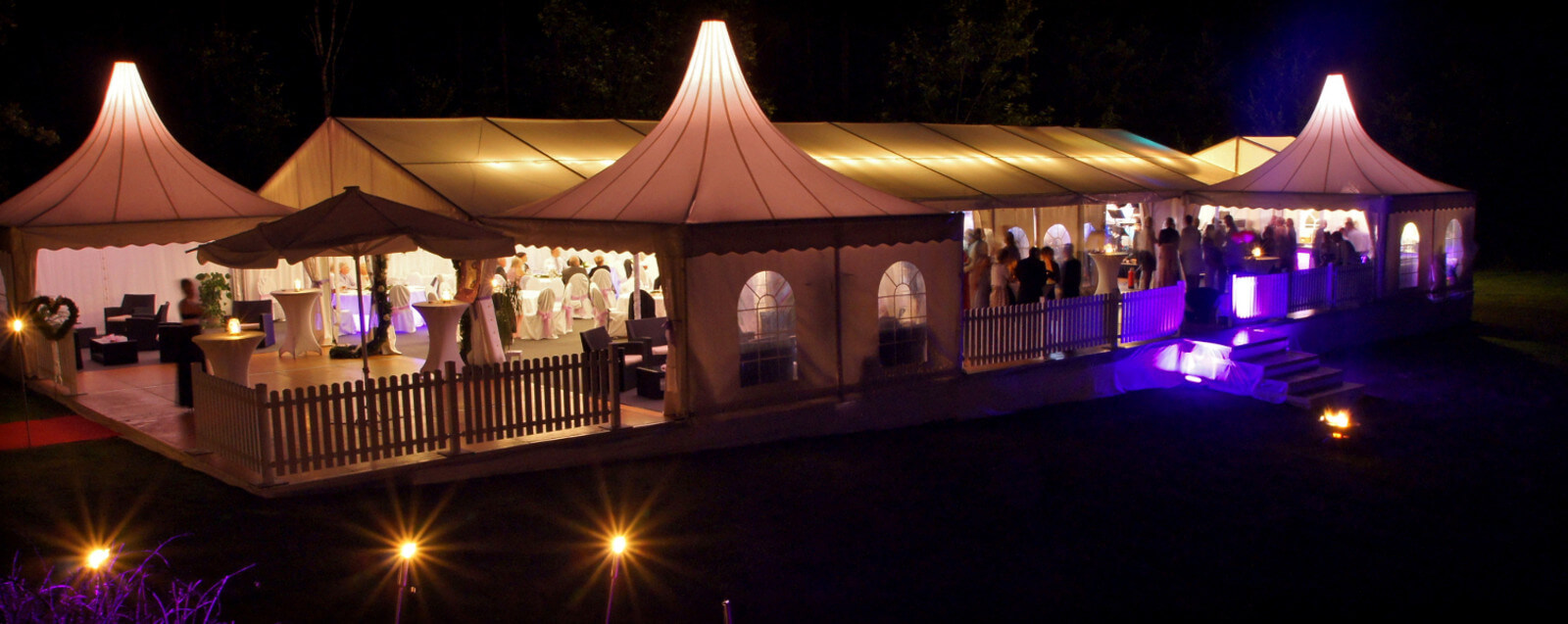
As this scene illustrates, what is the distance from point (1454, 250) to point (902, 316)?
40.3 ft

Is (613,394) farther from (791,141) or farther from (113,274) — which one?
(113,274)

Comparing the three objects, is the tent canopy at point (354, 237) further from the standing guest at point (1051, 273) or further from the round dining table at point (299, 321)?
the standing guest at point (1051, 273)

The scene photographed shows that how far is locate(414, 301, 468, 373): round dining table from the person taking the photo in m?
10.9

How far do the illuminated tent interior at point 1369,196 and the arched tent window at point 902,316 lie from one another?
8.05 m

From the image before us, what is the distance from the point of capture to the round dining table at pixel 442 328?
10.9 meters

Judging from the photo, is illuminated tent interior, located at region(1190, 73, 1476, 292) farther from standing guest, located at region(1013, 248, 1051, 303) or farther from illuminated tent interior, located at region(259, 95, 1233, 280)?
standing guest, located at region(1013, 248, 1051, 303)

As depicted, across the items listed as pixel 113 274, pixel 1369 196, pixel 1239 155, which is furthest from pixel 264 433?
pixel 1239 155

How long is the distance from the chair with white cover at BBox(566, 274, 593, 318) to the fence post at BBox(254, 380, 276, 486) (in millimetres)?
8167

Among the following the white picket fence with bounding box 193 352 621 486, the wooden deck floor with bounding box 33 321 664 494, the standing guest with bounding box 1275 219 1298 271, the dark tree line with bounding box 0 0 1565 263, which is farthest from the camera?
the dark tree line with bounding box 0 0 1565 263

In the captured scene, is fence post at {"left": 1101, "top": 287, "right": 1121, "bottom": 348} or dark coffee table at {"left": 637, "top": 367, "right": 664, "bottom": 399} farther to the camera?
fence post at {"left": 1101, "top": 287, "right": 1121, "bottom": 348}

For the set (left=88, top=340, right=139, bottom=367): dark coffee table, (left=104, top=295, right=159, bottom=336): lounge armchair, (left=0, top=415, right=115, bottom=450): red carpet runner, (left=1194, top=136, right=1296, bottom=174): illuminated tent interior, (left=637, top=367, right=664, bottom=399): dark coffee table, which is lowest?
(left=0, top=415, right=115, bottom=450): red carpet runner

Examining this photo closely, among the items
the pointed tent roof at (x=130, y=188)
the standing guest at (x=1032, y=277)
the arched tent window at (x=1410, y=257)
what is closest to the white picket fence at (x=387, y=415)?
the pointed tent roof at (x=130, y=188)

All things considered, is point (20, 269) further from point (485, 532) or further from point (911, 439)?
point (911, 439)

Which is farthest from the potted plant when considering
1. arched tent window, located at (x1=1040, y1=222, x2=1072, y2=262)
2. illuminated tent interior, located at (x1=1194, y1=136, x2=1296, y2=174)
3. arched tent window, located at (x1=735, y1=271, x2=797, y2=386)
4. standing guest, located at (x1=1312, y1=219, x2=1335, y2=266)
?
illuminated tent interior, located at (x1=1194, y1=136, x2=1296, y2=174)
